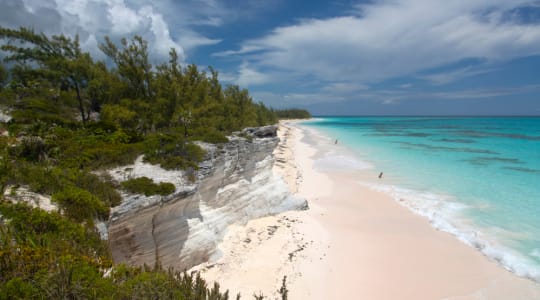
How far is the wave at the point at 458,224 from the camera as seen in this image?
8.38m

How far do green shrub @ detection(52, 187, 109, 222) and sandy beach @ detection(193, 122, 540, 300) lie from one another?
12.4 ft

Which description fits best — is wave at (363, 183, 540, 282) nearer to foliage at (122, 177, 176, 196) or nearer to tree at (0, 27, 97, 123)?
foliage at (122, 177, 176, 196)

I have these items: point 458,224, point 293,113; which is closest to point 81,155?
point 458,224

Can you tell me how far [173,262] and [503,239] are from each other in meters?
13.6

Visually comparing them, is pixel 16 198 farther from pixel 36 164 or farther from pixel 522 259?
pixel 522 259

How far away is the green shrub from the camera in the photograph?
548cm

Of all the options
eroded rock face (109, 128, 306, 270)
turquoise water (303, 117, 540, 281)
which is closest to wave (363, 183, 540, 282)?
turquoise water (303, 117, 540, 281)

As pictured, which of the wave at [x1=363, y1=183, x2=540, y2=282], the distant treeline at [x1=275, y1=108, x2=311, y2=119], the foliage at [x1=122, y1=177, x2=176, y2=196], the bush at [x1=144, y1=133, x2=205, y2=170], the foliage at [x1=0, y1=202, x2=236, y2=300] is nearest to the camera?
the foliage at [x1=0, y1=202, x2=236, y2=300]

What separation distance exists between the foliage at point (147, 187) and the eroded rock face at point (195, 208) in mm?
219

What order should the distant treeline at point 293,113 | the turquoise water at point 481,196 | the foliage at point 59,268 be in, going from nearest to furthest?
the foliage at point 59,268 < the turquoise water at point 481,196 < the distant treeline at point 293,113

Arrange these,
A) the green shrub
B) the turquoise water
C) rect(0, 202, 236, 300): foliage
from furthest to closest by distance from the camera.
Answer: the turquoise water < the green shrub < rect(0, 202, 236, 300): foliage

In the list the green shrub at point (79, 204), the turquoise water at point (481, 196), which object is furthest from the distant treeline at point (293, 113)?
the green shrub at point (79, 204)

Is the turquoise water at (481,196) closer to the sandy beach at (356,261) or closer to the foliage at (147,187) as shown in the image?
the sandy beach at (356,261)

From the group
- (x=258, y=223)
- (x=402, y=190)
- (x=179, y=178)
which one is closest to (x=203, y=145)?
(x=179, y=178)
